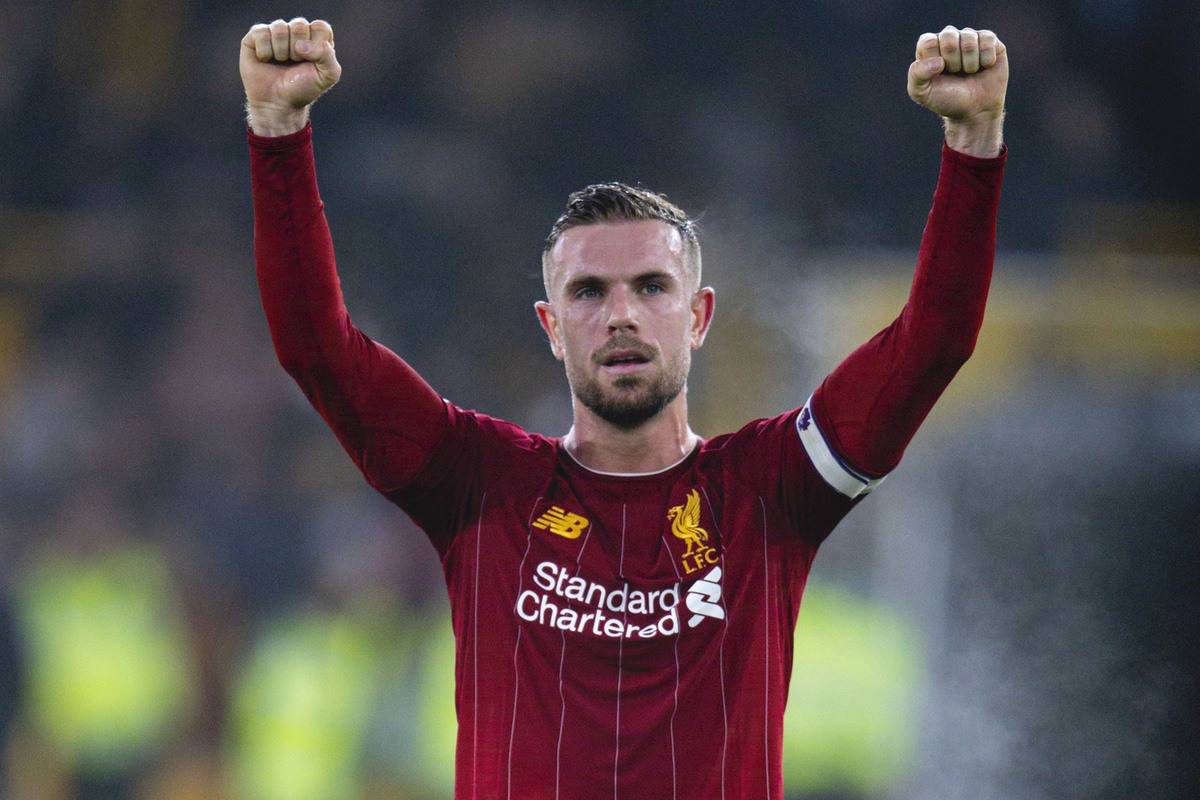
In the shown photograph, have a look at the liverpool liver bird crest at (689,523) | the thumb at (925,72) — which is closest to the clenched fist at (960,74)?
the thumb at (925,72)

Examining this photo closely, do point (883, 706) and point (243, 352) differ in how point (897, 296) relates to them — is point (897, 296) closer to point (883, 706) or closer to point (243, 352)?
point (883, 706)

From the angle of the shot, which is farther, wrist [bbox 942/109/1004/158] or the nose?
the nose

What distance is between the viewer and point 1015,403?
4.47 meters

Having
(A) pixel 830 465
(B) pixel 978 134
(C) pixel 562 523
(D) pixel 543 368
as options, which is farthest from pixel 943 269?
(D) pixel 543 368

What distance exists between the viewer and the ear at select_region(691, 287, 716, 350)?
90.5 inches

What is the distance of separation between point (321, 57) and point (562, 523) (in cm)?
81

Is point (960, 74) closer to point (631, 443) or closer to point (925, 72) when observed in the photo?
point (925, 72)

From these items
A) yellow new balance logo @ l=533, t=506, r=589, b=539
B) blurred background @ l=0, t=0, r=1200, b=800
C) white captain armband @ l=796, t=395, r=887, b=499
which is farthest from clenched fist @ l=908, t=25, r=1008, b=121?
blurred background @ l=0, t=0, r=1200, b=800

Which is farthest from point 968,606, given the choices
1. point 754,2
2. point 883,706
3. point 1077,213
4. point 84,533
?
point 84,533

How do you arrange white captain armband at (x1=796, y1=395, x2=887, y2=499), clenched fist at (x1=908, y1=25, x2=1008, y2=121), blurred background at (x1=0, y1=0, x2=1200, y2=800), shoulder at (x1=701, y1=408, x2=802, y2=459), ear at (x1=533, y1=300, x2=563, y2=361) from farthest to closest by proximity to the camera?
blurred background at (x1=0, y1=0, x2=1200, y2=800)
ear at (x1=533, y1=300, x2=563, y2=361)
shoulder at (x1=701, y1=408, x2=802, y2=459)
white captain armband at (x1=796, y1=395, x2=887, y2=499)
clenched fist at (x1=908, y1=25, x2=1008, y2=121)

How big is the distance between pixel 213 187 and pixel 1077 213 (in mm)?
3235

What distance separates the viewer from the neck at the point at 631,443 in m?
2.17

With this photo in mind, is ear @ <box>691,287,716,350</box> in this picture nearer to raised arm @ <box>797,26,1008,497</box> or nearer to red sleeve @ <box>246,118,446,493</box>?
raised arm @ <box>797,26,1008,497</box>

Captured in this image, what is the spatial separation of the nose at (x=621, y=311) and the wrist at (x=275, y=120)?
57 cm
